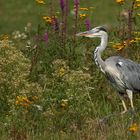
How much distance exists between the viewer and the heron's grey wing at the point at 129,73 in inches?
489

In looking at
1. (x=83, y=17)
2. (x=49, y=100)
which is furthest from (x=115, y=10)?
(x=49, y=100)

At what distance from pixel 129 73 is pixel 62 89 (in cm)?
98

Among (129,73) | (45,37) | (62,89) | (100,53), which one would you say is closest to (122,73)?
(129,73)

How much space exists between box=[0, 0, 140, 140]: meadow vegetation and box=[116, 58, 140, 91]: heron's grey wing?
0.39 metres

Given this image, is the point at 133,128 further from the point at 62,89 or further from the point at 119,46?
the point at 119,46

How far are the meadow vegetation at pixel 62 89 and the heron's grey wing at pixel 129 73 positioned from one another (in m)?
0.39

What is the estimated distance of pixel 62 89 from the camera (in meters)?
12.3

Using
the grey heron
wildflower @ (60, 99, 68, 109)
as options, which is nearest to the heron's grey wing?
the grey heron

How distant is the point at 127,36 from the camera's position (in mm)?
13742

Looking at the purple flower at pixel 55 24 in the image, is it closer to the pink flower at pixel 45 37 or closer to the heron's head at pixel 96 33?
the pink flower at pixel 45 37

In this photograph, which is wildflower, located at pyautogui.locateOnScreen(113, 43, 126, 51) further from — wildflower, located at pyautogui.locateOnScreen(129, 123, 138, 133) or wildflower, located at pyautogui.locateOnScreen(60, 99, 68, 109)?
wildflower, located at pyautogui.locateOnScreen(129, 123, 138, 133)

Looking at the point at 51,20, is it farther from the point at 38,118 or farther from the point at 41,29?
the point at 38,118

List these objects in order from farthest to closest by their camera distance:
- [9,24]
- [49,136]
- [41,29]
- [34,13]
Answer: [34,13], [9,24], [41,29], [49,136]

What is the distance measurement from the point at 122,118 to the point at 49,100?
1079 millimetres
